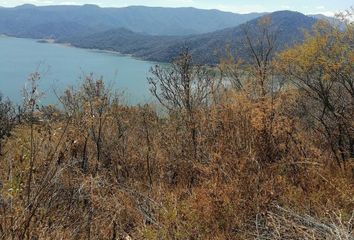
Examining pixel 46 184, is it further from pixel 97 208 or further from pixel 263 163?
pixel 263 163

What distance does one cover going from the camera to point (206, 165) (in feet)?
37.1

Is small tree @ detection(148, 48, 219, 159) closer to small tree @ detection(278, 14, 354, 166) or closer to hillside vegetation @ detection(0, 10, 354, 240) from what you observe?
hillside vegetation @ detection(0, 10, 354, 240)

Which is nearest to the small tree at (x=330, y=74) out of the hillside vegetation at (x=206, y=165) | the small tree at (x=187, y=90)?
the hillside vegetation at (x=206, y=165)

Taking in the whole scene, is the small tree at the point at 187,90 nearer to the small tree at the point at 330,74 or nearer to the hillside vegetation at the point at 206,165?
the hillside vegetation at the point at 206,165

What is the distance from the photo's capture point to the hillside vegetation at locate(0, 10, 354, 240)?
4895 millimetres

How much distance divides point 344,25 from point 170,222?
12.5 meters

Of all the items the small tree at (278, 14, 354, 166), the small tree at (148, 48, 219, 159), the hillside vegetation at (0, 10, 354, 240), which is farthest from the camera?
the small tree at (148, 48, 219, 159)

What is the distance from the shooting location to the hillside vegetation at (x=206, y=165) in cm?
489

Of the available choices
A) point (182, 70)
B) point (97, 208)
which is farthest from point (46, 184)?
point (182, 70)

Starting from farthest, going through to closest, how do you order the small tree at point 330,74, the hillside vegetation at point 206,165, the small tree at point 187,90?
the small tree at point 187,90 < the small tree at point 330,74 < the hillside vegetation at point 206,165

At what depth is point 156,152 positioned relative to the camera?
1862 cm

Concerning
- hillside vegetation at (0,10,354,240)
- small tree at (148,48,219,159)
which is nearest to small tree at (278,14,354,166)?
hillside vegetation at (0,10,354,240)

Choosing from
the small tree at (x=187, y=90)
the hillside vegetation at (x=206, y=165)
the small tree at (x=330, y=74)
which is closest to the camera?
the hillside vegetation at (x=206, y=165)

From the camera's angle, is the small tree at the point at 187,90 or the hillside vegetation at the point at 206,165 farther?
the small tree at the point at 187,90
